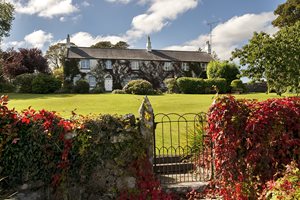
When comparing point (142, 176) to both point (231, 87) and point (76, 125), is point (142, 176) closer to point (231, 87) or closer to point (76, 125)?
point (76, 125)

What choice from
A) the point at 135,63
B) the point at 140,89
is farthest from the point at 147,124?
the point at 135,63

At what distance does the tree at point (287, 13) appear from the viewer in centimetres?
3631

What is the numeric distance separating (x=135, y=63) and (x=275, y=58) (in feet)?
117

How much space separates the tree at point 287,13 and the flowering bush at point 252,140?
33773mm

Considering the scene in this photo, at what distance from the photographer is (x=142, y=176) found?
5871mm

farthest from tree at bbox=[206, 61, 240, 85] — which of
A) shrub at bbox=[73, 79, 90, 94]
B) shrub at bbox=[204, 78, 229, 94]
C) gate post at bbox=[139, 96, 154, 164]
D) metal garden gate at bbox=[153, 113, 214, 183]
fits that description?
gate post at bbox=[139, 96, 154, 164]

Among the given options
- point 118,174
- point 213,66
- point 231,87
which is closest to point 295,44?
point 118,174

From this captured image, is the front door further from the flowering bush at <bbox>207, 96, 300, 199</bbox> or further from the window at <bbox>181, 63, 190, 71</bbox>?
the flowering bush at <bbox>207, 96, 300, 199</bbox>

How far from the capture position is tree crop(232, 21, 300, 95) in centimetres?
1017

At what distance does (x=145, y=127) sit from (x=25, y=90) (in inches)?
1164

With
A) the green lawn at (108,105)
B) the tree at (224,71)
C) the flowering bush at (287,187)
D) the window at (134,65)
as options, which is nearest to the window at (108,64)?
the window at (134,65)

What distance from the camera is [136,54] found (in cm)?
4588

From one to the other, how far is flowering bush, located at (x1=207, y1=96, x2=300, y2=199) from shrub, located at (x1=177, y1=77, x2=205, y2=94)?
28.5 m

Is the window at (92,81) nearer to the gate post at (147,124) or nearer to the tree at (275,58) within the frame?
the tree at (275,58)
